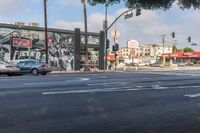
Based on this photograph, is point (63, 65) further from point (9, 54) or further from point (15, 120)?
point (15, 120)

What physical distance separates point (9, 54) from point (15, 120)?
36.2 metres

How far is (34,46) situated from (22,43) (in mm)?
1689

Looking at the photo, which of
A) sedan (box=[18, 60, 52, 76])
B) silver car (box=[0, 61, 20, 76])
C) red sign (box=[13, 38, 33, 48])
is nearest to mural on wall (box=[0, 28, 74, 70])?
red sign (box=[13, 38, 33, 48])

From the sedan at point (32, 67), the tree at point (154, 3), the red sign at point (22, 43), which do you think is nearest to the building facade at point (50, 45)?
the red sign at point (22, 43)

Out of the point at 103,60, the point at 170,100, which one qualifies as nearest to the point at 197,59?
the point at 103,60

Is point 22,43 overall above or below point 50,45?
above

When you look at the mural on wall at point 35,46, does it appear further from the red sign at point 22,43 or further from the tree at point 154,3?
the tree at point 154,3

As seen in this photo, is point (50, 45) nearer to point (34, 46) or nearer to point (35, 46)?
point (35, 46)

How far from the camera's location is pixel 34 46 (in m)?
47.2

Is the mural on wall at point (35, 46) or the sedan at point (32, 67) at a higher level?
the mural on wall at point (35, 46)

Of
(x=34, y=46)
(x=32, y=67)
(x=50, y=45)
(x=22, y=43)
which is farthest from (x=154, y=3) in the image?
(x=50, y=45)

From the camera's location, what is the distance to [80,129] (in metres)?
8.57

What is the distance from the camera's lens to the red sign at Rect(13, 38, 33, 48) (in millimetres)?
45250

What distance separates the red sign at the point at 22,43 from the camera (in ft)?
148
